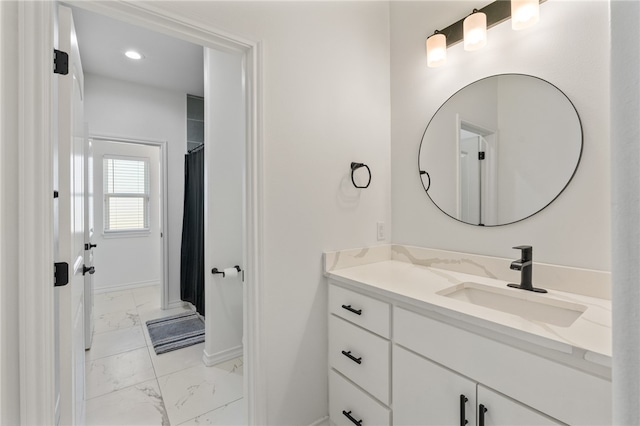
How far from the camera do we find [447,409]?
1.09 m

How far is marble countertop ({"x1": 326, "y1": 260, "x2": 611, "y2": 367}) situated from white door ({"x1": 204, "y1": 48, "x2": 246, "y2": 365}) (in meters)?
1.12

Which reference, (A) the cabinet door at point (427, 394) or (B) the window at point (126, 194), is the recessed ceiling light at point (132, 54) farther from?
(A) the cabinet door at point (427, 394)

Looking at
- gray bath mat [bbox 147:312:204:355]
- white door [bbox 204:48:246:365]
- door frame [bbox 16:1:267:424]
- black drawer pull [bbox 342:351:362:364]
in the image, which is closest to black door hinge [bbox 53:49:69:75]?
door frame [bbox 16:1:267:424]

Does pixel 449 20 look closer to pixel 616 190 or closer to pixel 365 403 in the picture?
pixel 616 190

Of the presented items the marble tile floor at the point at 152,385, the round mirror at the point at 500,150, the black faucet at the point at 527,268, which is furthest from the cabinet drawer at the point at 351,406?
the round mirror at the point at 500,150

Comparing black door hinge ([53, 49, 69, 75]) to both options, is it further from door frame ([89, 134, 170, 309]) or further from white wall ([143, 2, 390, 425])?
door frame ([89, 134, 170, 309])

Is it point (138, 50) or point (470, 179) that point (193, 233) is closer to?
point (138, 50)

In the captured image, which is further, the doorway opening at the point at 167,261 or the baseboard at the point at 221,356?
the baseboard at the point at 221,356

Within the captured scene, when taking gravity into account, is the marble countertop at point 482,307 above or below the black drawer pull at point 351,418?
above

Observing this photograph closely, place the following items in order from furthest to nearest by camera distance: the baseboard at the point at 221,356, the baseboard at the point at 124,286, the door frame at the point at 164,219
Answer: the baseboard at the point at 124,286 < the door frame at the point at 164,219 < the baseboard at the point at 221,356

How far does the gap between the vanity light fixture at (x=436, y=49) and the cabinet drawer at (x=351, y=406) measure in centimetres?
178

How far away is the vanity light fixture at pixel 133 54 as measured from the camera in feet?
9.16

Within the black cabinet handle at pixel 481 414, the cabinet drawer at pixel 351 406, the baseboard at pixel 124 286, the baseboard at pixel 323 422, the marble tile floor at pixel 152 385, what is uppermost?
the black cabinet handle at pixel 481 414

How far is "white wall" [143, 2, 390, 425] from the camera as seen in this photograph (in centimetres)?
145
